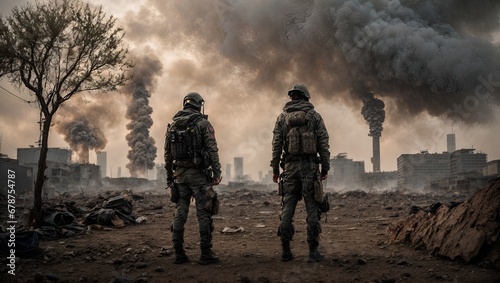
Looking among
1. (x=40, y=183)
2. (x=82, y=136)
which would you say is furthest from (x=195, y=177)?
(x=82, y=136)

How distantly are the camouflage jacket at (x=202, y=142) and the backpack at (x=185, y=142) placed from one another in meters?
0.05

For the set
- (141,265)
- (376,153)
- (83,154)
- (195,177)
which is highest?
(83,154)

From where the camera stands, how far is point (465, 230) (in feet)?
14.5

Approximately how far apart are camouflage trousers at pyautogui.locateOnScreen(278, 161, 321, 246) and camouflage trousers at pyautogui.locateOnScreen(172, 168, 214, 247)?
915 mm

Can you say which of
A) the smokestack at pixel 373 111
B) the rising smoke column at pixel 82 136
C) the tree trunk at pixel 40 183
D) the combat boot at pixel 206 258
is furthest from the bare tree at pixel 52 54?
the rising smoke column at pixel 82 136

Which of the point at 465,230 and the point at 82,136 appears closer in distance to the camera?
the point at 465,230

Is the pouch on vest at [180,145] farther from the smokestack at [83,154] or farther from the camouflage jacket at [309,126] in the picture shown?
the smokestack at [83,154]

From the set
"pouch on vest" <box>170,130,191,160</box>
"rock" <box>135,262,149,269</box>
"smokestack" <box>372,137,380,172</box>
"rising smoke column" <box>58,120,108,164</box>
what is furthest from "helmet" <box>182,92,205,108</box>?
"rising smoke column" <box>58,120,108,164</box>

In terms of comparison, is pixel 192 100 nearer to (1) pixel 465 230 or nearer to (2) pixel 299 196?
(2) pixel 299 196

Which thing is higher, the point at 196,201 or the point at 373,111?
the point at 373,111

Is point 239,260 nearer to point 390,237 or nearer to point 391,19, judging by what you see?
point 390,237

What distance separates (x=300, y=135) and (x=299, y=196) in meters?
0.79

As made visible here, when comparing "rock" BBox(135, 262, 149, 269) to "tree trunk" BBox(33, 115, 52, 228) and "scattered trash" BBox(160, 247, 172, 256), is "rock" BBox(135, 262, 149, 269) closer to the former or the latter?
"scattered trash" BBox(160, 247, 172, 256)

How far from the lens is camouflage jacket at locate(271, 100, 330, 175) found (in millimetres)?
4812
